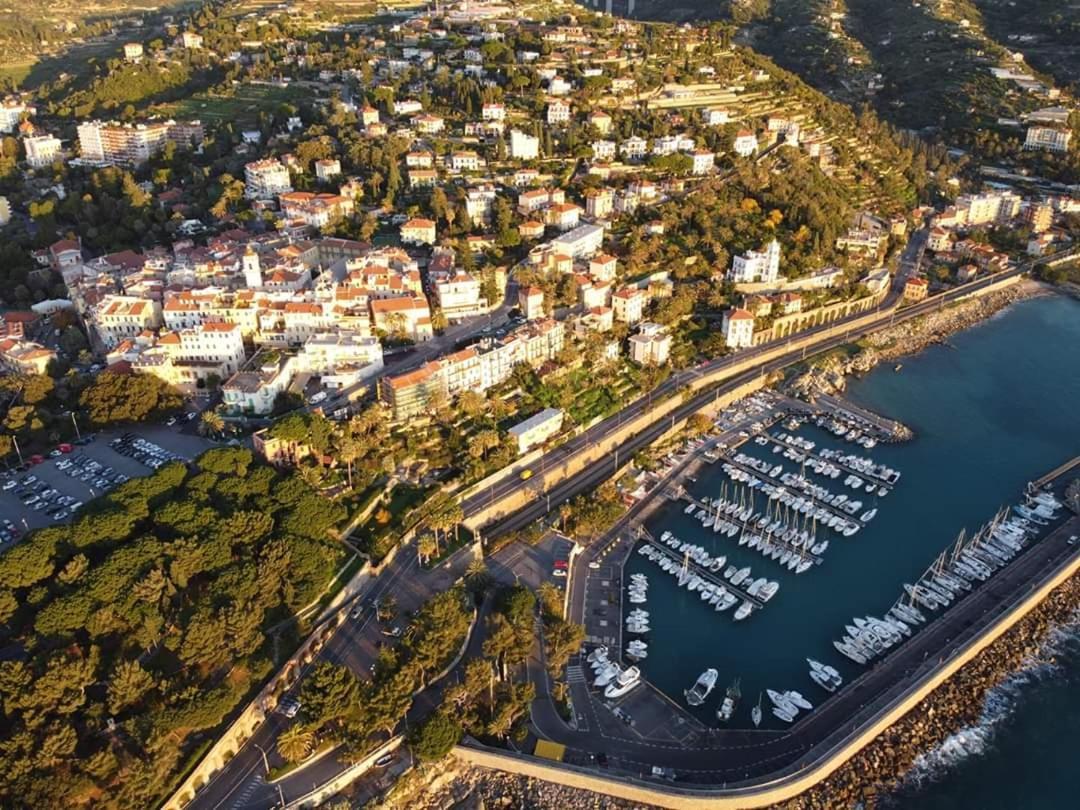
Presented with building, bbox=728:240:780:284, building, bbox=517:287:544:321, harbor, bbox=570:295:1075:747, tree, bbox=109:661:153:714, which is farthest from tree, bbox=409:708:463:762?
building, bbox=728:240:780:284

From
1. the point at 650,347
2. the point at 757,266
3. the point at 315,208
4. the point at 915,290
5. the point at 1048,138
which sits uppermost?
the point at 315,208

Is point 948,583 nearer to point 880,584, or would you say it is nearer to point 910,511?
point 880,584

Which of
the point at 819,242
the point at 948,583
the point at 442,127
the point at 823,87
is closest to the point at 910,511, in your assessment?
the point at 948,583

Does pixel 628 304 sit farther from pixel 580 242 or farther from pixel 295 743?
pixel 295 743

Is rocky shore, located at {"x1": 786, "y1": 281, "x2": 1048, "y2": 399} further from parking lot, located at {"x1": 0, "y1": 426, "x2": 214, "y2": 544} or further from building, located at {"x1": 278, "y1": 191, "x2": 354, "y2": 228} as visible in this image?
parking lot, located at {"x1": 0, "y1": 426, "x2": 214, "y2": 544}

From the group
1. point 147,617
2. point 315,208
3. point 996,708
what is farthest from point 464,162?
point 996,708

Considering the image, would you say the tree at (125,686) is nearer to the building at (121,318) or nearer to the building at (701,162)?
the building at (121,318)
